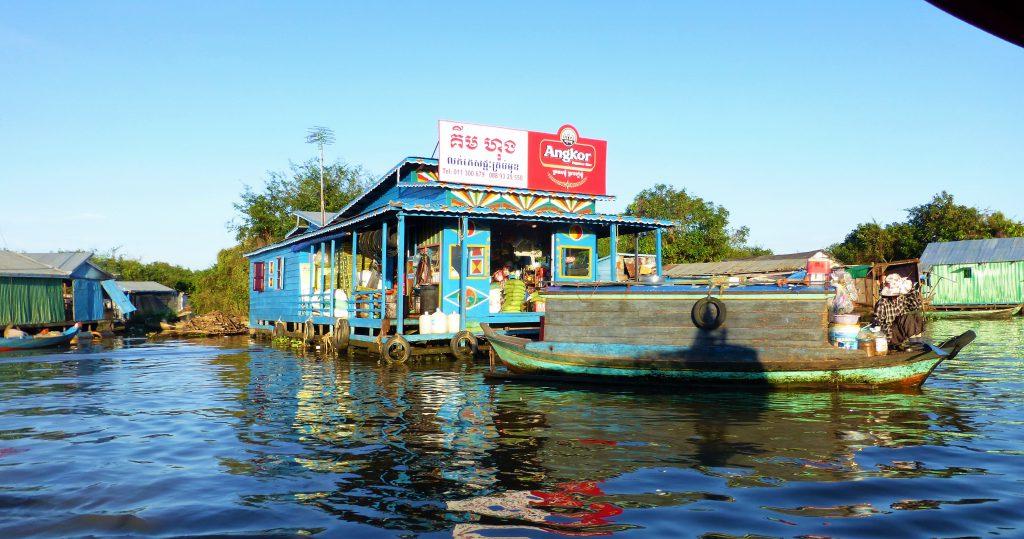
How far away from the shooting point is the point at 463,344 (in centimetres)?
1691

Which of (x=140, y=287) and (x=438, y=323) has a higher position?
(x=140, y=287)

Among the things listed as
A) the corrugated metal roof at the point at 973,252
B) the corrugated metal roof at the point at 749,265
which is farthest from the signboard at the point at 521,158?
the corrugated metal roof at the point at 973,252

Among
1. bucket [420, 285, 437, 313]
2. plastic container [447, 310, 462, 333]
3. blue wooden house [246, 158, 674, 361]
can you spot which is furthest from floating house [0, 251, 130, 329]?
plastic container [447, 310, 462, 333]

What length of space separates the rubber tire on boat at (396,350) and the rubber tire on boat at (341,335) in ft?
9.81

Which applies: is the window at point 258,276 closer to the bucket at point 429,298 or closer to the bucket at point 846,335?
the bucket at point 429,298

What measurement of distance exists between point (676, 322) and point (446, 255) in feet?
24.7

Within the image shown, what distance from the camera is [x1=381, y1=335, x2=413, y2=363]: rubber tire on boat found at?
647 inches

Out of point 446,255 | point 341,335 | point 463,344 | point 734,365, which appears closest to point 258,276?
point 341,335

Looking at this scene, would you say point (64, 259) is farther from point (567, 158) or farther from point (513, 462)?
point (513, 462)

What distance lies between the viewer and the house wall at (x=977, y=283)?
3594 cm

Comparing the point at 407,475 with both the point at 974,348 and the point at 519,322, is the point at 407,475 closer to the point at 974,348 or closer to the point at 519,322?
the point at 519,322

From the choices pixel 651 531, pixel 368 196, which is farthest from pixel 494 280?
pixel 651 531

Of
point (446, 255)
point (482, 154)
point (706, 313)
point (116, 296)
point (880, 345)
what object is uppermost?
point (482, 154)

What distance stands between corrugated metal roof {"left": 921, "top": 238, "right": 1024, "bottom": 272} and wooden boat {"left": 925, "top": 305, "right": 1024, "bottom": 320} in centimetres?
246
